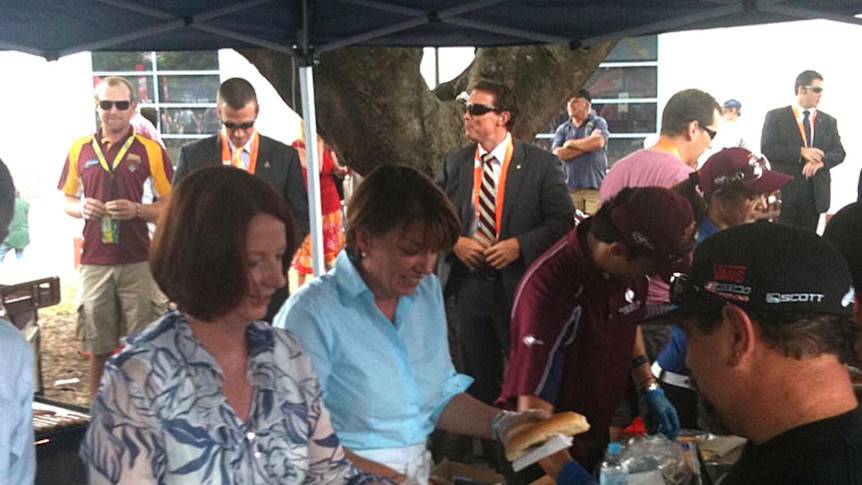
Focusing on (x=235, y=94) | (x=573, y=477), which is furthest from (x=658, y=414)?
(x=235, y=94)

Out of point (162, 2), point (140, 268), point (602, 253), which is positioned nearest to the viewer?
point (602, 253)

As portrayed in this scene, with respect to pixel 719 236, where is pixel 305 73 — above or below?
above

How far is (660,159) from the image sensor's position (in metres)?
4.35

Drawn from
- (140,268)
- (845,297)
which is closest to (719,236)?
(845,297)

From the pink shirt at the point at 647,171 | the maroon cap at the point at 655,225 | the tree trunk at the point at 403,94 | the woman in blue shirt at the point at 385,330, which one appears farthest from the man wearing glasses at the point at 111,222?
the maroon cap at the point at 655,225

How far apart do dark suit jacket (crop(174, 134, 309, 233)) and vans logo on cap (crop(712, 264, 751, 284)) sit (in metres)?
3.63

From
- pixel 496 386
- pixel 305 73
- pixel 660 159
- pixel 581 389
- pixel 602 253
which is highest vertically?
pixel 305 73

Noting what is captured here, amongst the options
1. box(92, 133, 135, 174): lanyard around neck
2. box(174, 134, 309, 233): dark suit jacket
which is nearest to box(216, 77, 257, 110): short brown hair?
box(174, 134, 309, 233): dark suit jacket

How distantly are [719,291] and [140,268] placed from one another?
14.3ft

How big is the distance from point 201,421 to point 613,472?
1.00 m

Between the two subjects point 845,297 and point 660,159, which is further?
point 660,159

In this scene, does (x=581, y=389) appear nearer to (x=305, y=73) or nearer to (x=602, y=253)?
(x=602, y=253)

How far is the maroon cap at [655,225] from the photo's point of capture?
2654 mm

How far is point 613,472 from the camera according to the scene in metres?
2.23
